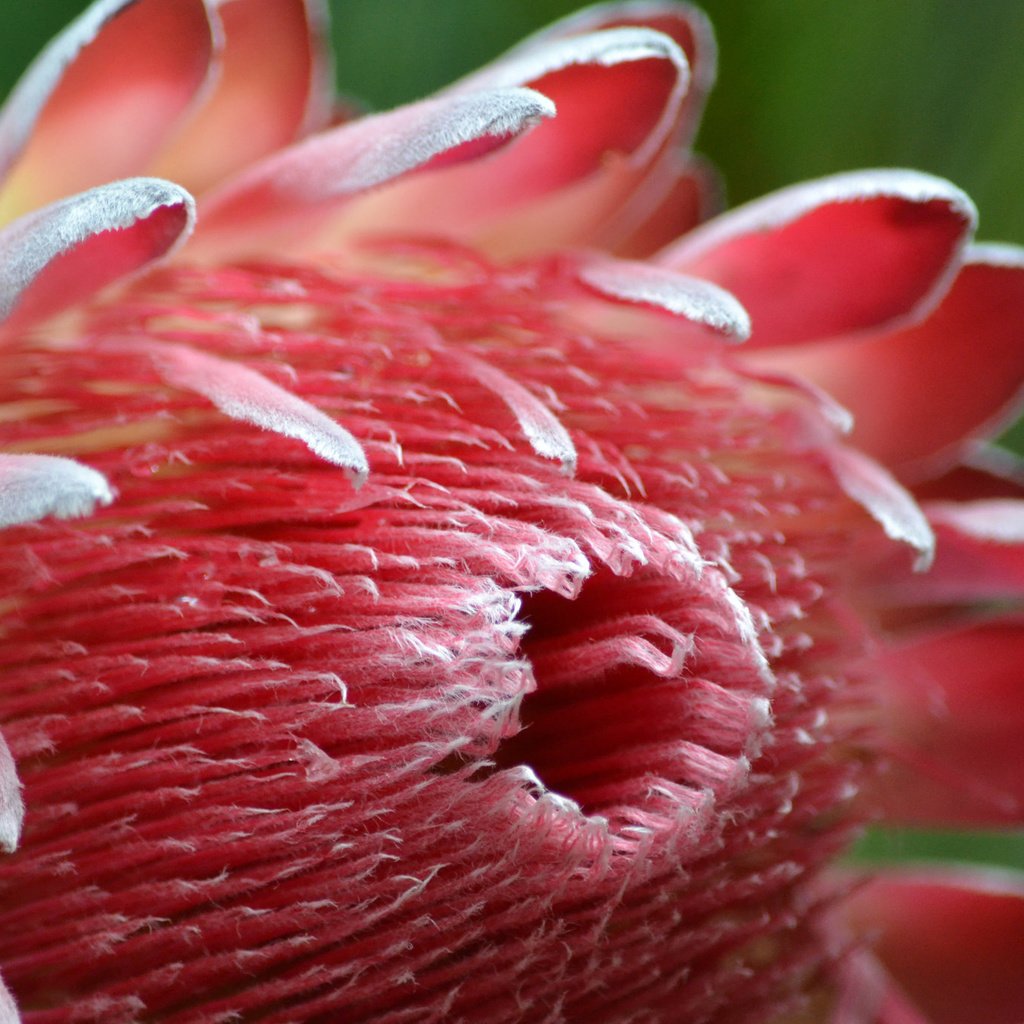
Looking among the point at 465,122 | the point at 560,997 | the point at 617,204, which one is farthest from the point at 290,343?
the point at 560,997

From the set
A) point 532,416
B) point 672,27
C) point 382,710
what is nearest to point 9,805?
point 382,710

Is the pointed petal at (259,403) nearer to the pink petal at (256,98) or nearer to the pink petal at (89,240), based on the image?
the pink petal at (89,240)

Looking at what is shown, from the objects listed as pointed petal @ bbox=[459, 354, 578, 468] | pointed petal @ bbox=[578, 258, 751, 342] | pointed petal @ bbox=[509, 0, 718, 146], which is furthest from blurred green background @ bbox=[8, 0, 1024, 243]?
pointed petal @ bbox=[459, 354, 578, 468]

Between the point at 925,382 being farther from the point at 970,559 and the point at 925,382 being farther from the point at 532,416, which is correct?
the point at 532,416

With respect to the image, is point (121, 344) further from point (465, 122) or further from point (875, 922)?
point (875, 922)

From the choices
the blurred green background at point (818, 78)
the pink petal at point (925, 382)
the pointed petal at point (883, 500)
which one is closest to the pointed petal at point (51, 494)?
the pointed petal at point (883, 500)
